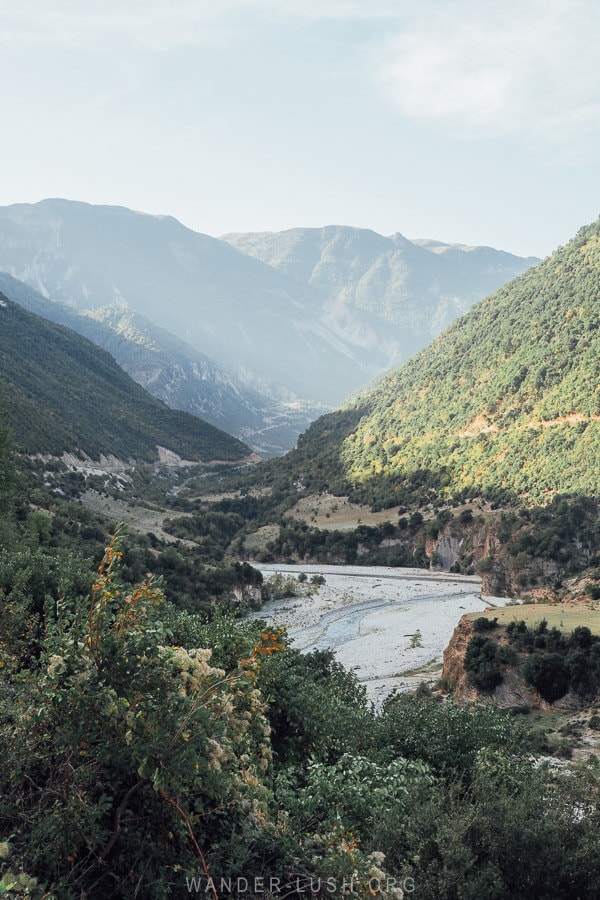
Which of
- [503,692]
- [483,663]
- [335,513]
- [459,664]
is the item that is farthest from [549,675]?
[335,513]

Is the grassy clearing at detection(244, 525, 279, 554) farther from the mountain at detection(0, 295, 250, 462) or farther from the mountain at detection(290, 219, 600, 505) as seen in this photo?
the mountain at detection(0, 295, 250, 462)

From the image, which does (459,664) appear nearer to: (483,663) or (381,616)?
(483,663)

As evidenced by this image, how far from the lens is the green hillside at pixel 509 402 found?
73438mm

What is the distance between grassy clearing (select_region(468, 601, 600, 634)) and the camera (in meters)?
29.7

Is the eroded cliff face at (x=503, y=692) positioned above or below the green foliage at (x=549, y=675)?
below

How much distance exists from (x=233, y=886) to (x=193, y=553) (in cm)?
5345

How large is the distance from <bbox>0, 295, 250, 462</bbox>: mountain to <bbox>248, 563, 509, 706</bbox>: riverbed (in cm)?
3217

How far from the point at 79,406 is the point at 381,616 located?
76.6 metres

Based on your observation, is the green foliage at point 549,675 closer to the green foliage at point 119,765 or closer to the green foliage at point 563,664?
the green foliage at point 563,664

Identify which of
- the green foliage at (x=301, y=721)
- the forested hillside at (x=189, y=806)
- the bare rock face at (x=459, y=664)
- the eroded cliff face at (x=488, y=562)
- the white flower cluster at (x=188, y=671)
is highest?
the white flower cluster at (x=188, y=671)

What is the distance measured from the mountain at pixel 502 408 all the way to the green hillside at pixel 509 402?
0.58ft

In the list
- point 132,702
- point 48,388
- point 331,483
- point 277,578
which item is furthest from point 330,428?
point 132,702

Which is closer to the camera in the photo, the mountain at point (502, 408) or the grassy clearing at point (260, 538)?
the mountain at point (502, 408)

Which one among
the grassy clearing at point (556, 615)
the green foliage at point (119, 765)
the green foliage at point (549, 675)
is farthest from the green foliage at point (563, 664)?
the green foliage at point (119, 765)
